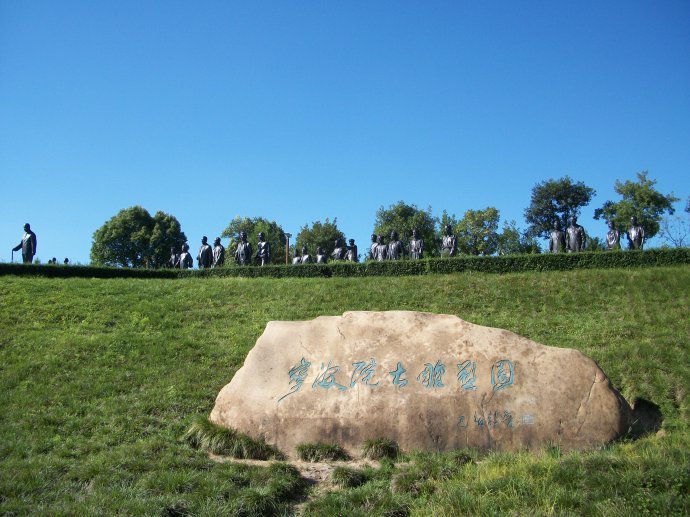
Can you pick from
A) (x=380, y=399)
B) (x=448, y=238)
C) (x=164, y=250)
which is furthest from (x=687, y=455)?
(x=164, y=250)

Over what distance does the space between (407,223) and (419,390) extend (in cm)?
4687

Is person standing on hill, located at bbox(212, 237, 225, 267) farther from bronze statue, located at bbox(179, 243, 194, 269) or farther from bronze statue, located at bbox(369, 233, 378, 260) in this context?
bronze statue, located at bbox(369, 233, 378, 260)

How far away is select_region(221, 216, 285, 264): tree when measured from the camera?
58.8 m

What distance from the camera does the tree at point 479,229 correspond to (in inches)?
2138

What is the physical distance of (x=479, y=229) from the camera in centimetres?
5447

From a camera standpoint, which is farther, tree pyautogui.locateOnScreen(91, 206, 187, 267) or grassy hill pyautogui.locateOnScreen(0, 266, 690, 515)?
tree pyautogui.locateOnScreen(91, 206, 187, 267)

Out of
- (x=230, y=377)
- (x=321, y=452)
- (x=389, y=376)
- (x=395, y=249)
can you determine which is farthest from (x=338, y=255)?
(x=321, y=452)

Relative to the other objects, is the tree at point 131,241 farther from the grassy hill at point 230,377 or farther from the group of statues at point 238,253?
the grassy hill at point 230,377

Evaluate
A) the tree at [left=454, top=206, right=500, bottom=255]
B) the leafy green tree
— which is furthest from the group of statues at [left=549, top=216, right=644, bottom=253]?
the leafy green tree

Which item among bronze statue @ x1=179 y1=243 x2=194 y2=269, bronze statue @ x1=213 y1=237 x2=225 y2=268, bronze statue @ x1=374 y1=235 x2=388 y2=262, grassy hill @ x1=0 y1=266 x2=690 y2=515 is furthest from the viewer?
bronze statue @ x1=179 y1=243 x2=194 y2=269

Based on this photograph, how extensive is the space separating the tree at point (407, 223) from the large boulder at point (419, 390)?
4569cm

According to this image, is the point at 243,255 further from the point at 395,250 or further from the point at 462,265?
the point at 462,265

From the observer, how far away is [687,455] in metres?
6.30

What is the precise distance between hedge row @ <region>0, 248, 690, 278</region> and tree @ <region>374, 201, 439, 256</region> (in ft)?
105
